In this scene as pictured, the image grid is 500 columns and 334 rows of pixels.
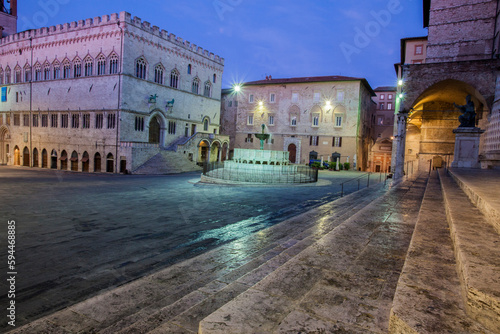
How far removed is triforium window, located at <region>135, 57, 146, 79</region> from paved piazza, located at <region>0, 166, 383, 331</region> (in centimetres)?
2028

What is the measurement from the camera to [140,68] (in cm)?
3200

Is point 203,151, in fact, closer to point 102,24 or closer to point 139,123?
point 139,123

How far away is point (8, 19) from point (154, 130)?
29.2 m

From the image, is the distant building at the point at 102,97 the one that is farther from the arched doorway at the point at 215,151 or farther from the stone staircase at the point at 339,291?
the stone staircase at the point at 339,291

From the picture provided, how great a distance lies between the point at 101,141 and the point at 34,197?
770 inches

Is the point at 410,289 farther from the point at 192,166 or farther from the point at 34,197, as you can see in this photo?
the point at 192,166

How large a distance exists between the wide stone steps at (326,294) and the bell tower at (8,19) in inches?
2146

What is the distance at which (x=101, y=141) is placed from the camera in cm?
3116

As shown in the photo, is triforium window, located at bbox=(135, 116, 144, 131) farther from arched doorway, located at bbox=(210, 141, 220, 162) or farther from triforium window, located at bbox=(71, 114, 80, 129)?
arched doorway, located at bbox=(210, 141, 220, 162)

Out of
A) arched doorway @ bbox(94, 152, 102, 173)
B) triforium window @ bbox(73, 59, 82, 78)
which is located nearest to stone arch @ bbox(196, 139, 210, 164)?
arched doorway @ bbox(94, 152, 102, 173)

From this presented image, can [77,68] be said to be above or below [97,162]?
above

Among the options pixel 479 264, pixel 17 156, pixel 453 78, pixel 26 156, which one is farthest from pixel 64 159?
pixel 479 264

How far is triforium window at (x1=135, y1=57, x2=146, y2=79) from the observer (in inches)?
1239

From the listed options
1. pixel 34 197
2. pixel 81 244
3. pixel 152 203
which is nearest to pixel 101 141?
pixel 34 197
